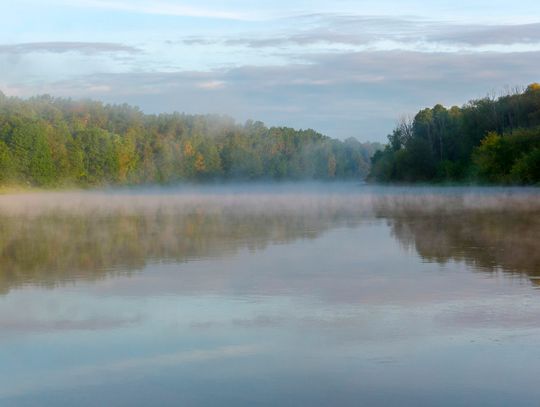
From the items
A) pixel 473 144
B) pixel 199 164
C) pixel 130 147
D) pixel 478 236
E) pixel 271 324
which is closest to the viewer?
pixel 271 324

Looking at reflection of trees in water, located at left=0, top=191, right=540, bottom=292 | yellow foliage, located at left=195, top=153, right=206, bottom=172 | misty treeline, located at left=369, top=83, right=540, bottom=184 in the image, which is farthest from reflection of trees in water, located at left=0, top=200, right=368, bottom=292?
yellow foliage, located at left=195, top=153, right=206, bottom=172

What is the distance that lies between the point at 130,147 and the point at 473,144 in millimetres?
49740

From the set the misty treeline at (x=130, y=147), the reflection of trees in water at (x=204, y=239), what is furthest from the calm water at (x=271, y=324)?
the misty treeline at (x=130, y=147)

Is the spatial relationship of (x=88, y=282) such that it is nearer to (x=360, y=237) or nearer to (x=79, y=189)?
(x=360, y=237)

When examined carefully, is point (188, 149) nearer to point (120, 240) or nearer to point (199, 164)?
point (199, 164)

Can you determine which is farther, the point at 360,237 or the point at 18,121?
the point at 18,121

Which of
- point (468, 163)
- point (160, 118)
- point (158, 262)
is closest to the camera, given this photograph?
point (158, 262)

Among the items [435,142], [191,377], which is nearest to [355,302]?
[191,377]

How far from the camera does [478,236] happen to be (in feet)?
71.9

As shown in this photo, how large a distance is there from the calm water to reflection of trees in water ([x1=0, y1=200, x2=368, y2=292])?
12 centimetres

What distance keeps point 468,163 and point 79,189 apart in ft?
147

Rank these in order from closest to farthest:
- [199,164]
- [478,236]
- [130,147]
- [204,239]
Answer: [478,236]
[204,239]
[130,147]
[199,164]

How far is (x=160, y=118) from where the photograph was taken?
160125mm

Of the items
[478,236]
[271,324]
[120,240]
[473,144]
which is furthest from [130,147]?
[271,324]
